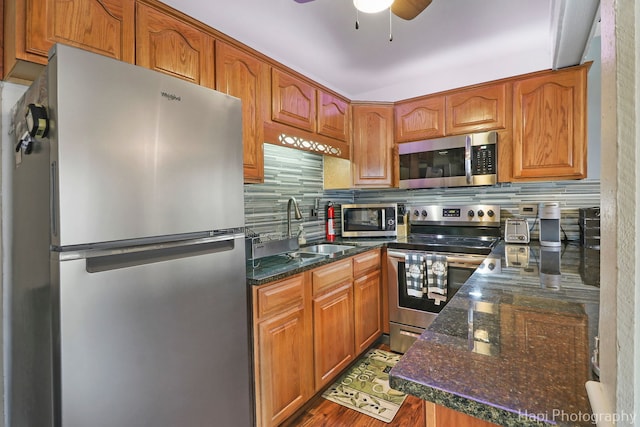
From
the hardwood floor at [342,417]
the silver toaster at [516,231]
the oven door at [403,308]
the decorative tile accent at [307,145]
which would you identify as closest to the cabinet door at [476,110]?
the silver toaster at [516,231]

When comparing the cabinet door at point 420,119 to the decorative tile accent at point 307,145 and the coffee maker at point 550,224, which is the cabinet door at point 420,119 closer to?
the decorative tile accent at point 307,145

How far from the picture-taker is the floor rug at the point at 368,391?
6.14ft

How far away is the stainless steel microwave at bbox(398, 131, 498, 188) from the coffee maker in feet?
1.35

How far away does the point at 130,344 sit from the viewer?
1.01m

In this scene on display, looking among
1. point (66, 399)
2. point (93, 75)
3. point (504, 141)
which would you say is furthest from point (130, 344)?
point (504, 141)

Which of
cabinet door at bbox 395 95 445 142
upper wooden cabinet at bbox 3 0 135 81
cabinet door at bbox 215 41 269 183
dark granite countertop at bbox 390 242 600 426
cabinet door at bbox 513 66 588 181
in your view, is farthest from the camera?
cabinet door at bbox 395 95 445 142

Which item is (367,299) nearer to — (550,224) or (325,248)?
(325,248)

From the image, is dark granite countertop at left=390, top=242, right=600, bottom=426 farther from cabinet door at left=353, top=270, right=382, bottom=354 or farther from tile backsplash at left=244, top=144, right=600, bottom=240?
tile backsplash at left=244, top=144, right=600, bottom=240

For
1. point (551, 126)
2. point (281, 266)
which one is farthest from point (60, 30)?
point (551, 126)

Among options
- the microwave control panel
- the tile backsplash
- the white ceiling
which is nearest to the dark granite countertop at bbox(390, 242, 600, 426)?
the white ceiling

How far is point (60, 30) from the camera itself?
1.16 m

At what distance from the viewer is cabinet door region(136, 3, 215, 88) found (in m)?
1.40

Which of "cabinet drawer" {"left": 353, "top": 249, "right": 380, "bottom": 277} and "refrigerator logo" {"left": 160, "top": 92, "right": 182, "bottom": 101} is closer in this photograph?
"refrigerator logo" {"left": 160, "top": 92, "right": 182, "bottom": 101}

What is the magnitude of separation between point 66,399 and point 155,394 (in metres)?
0.27
